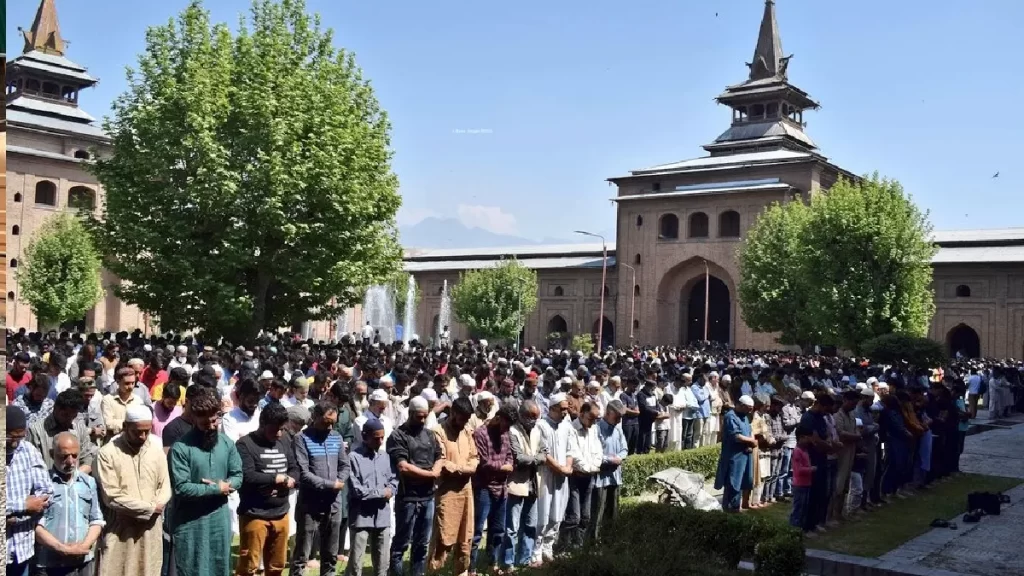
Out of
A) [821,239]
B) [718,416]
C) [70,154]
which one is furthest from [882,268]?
[70,154]

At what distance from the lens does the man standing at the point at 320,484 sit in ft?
23.8

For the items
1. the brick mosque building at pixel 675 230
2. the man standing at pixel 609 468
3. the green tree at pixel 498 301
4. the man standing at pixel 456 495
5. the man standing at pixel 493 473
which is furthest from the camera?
the green tree at pixel 498 301

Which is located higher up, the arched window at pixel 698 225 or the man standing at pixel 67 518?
the arched window at pixel 698 225

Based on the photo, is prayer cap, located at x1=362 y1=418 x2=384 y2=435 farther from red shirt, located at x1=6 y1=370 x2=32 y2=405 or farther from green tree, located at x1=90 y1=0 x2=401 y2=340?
green tree, located at x1=90 y1=0 x2=401 y2=340

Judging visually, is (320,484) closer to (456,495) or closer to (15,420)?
(456,495)

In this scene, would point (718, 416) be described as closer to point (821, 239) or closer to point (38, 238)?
point (821, 239)

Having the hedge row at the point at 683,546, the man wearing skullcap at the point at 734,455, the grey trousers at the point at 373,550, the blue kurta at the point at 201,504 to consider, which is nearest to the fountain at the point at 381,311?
the man wearing skullcap at the point at 734,455

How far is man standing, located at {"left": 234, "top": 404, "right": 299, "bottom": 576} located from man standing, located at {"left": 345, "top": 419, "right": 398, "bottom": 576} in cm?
70

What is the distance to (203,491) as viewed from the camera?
19.9 ft

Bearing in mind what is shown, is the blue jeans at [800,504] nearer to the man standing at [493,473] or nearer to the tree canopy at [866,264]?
the man standing at [493,473]

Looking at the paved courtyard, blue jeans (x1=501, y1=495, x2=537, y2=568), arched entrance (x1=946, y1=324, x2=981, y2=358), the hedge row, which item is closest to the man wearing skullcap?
the paved courtyard

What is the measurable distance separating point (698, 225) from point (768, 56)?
1426cm

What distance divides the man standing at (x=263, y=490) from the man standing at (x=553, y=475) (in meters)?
2.73

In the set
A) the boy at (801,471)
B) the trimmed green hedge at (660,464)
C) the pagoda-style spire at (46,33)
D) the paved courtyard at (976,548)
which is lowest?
the paved courtyard at (976,548)
